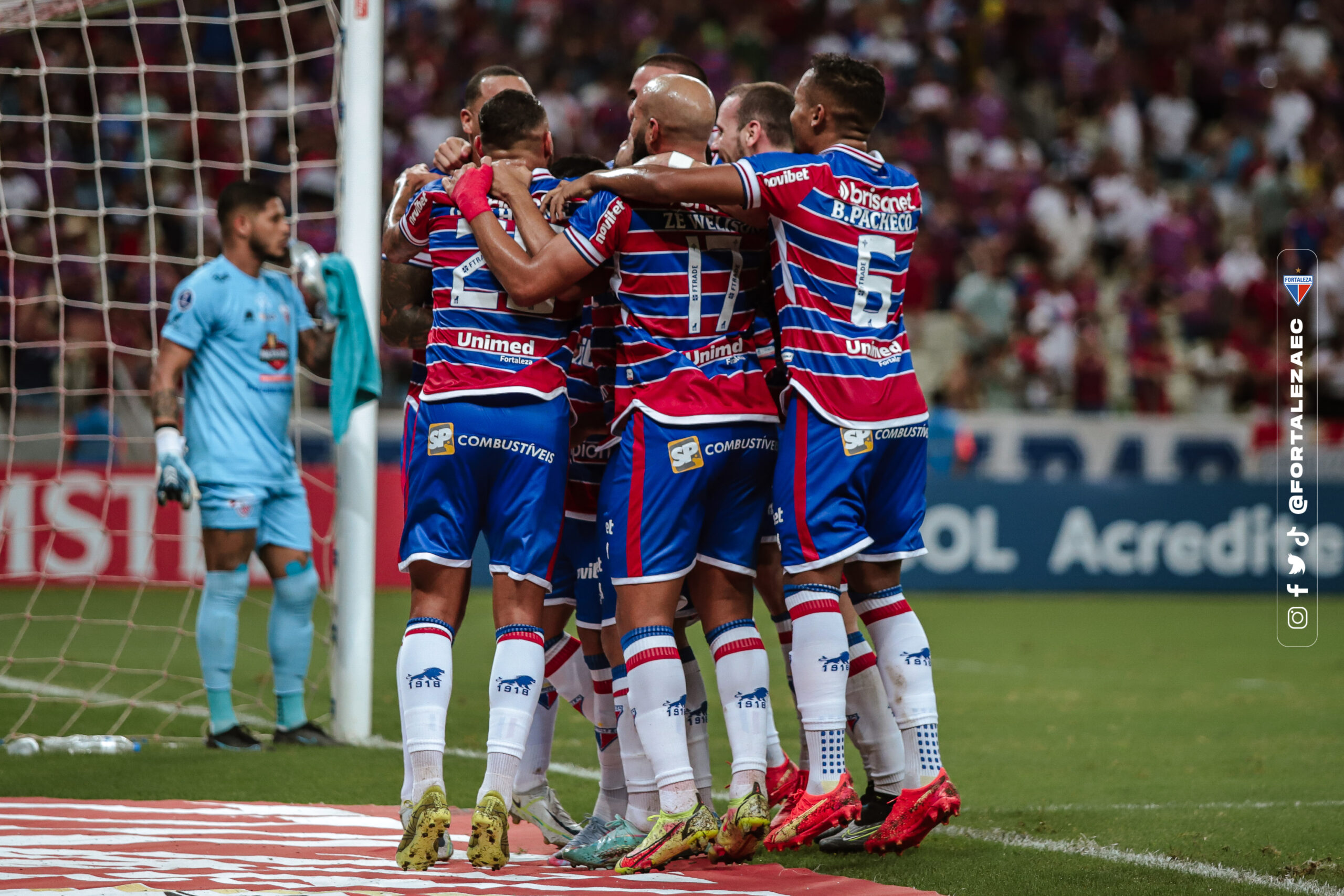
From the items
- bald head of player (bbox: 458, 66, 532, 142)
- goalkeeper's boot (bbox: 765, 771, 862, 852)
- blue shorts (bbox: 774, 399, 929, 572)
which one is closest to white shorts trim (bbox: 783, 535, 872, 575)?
blue shorts (bbox: 774, 399, 929, 572)

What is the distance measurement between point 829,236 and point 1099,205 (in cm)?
1476

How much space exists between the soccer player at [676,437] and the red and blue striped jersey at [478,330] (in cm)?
14

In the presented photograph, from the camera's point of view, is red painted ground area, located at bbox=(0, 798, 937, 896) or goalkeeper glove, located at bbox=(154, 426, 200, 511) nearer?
red painted ground area, located at bbox=(0, 798, 937, 896)

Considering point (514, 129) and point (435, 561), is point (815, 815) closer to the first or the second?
point (435, 561)

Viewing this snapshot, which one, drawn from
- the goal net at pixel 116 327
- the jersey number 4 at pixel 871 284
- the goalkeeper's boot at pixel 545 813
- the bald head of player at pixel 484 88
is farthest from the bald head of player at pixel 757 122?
the goal net at pixel 116 327

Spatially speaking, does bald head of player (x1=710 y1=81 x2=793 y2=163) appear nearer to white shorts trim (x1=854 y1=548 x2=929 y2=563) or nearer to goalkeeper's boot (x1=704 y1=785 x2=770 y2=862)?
white shorts trim (x1=854 y1=548 x2=929 y2=563)

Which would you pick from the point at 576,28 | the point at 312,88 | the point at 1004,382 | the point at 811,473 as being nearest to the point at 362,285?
the point at 811,473

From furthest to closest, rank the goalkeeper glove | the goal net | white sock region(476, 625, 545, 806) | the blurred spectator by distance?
the blurred spectator, the goal net, the goalkeeper glove, white sock region(476, 625, 545, 806)

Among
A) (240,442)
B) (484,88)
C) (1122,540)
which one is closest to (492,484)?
(484,88)

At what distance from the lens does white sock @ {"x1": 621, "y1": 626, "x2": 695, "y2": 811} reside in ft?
14.0

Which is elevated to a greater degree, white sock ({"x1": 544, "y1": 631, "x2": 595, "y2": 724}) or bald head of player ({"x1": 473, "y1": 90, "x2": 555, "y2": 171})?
bald head of player ({"x1": 473, "y1": 90, "x2": 555, "y2": 171})

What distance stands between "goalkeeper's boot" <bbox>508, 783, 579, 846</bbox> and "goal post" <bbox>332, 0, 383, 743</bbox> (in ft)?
6.32

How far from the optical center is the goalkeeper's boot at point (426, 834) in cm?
412

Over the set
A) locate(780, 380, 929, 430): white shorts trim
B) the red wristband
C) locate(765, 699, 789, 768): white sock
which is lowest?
locate(765, 699, 789, 768): white sock
